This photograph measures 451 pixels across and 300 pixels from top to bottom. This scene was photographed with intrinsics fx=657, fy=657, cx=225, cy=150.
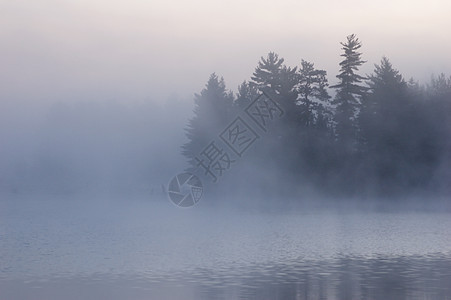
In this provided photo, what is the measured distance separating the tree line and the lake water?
89.6ft

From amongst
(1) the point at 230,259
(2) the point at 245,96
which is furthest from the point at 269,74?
(1) the point at 230,259

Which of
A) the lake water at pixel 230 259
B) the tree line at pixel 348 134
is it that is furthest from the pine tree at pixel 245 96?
the lake water at pixel 230 259

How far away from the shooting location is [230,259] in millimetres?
23500

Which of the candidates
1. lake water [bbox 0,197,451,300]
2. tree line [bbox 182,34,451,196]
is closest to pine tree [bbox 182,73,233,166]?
tree line [bbox 182,34,451,196]

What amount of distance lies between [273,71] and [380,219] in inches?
1318

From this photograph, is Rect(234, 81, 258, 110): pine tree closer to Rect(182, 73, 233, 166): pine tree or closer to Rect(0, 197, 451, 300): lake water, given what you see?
Rect(182, 73, 233, 166): pine tree

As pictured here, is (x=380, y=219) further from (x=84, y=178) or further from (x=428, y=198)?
(x=84, y=178)
